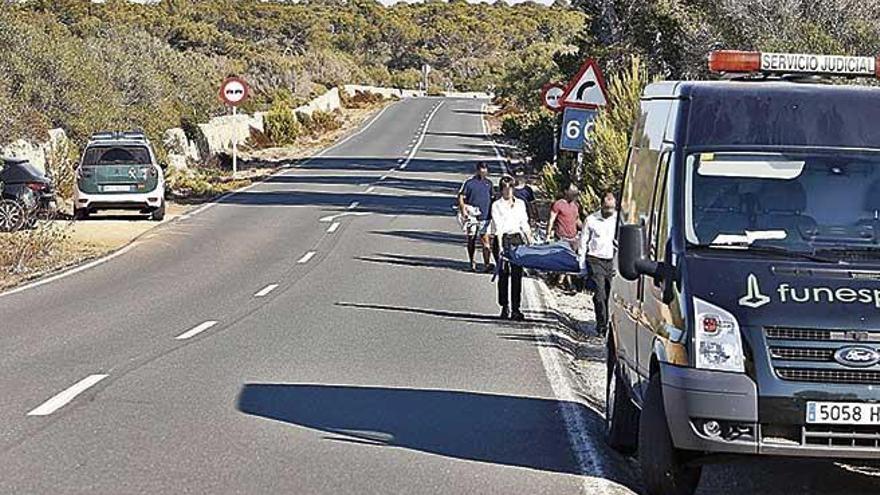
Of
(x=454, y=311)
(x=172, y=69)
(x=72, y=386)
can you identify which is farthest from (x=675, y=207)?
(x=172, y=69)

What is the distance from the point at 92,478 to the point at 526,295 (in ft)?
40.0

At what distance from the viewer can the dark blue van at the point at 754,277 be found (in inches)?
292

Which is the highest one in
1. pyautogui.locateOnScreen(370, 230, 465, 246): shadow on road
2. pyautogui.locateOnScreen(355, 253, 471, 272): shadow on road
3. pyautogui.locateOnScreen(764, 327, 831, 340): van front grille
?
pyautogui.locateOnScreen(764, 327, 831, 340): van front grille

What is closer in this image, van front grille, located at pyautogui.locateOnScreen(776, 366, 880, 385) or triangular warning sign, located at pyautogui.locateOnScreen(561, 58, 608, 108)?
van front grille, located at pyautogui.locateOnScreen(776, 366, 880, 385)

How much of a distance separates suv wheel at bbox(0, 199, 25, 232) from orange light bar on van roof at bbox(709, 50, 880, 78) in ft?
65.2

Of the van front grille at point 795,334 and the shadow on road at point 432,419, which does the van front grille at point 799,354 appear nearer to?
the van front grille at point 795,334

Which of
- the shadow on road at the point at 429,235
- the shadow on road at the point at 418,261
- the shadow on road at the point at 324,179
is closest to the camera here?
the shadow on road at the point at 418,261

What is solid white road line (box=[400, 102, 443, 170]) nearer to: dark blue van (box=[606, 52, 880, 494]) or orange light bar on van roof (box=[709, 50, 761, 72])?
orange light bar on van roof (box=[709, 50, 761, 72])

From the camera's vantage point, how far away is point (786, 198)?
841 centimetres

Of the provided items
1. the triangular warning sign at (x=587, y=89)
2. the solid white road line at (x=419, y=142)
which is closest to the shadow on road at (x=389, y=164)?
the solid white road line at (x=419, y=142)

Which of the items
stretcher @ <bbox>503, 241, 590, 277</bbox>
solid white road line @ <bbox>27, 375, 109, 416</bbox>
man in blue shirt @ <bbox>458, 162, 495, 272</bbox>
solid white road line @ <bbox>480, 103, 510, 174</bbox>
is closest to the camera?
solid white road line @ <bbox>27, 375, 109, 416</bbox>

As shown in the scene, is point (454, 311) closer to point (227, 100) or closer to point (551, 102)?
point (551, 102)

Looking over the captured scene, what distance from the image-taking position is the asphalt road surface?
29.1ft

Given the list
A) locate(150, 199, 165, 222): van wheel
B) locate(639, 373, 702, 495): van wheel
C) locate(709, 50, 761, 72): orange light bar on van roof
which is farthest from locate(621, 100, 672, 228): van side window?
locate(150, 199, 165, 222): van wheel
